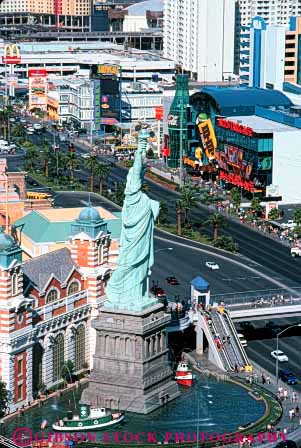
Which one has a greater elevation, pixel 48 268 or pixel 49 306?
pixel 48 268

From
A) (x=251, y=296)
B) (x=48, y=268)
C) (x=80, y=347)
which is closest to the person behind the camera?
(x=48, y=268)

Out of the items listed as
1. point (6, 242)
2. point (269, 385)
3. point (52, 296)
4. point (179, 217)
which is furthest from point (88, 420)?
point (179, 217)

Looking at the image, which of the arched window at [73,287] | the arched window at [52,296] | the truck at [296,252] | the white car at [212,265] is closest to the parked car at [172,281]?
the white car at [212,265]

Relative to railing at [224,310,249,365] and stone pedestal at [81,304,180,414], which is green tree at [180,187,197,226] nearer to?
railing at [224,310,249,365]

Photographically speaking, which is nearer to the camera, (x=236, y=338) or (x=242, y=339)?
(x=236, y=338)

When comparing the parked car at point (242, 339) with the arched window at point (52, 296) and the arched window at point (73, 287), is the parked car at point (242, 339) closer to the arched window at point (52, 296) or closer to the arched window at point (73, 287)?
the arched window at point (73, 287)

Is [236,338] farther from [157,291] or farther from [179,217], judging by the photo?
[179,217]
